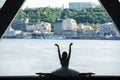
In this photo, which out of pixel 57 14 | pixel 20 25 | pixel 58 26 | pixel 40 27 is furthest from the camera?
pixel 40 27

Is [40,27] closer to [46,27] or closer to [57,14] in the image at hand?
[46,27]

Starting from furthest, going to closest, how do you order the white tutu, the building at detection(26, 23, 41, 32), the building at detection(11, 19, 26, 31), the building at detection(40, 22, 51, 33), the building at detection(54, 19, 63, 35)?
the building at detection(26, 23, 41, 32), the building at detection(11, 19, 26, 31), the building at detection(40, 22, 51, 33), the building at detection(54, 19, 63, 35), the white tutu

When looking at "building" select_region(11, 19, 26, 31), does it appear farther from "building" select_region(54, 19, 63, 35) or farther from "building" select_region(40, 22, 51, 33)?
"building" select_region(54, 19, 63, 35)

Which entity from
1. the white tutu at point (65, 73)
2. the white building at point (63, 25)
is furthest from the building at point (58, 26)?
the white tutu at point (65, 73)

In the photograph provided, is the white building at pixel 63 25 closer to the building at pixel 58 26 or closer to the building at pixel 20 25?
the building at pixel 58 26

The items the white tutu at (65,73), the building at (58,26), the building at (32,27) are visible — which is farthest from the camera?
the building at (32,27)

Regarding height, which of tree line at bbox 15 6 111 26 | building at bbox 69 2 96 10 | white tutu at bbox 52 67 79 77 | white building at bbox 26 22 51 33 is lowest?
A: white tutu at bbox 52 67 79 77

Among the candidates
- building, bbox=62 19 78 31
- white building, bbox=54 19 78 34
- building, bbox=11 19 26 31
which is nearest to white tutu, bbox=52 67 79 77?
white building, bbox=54 19 78 34

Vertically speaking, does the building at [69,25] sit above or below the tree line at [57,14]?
below

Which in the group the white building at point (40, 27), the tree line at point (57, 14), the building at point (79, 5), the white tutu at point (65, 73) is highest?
the building at point (79, 5)

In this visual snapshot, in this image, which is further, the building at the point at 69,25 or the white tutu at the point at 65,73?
the building at the point at 69,25

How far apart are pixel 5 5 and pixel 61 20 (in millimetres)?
1473

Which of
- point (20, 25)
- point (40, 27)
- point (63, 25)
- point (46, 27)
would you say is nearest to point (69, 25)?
point (63, 25)

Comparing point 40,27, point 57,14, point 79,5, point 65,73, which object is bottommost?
point 65,73
